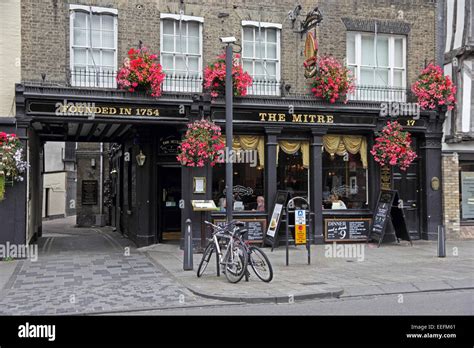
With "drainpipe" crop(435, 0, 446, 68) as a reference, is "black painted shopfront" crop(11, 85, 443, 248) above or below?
below

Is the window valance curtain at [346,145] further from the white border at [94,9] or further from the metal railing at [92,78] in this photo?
the white border at [94,9]

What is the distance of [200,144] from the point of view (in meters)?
13.6

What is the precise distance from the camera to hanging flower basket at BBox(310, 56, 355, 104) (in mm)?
15008

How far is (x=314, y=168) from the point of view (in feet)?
51.0

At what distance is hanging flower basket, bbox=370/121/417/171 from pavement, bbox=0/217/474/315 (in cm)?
267

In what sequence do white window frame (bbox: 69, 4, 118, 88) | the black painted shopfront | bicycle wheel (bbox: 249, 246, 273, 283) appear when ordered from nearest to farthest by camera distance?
bicycle wheel (bbox: 249, 246, 273, 283) < white window frame (bbox: 69, 4, 118, 88) < the black painted shopfront

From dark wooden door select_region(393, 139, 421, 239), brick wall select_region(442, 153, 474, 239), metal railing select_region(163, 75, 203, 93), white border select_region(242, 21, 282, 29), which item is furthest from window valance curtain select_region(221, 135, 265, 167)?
brick wall select_region(442, 153, 474, 239)

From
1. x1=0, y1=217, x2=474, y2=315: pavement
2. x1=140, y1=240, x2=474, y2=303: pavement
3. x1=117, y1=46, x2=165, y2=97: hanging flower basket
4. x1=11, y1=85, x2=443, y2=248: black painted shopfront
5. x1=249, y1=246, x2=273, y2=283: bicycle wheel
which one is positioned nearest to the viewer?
x1=0, y1=217, x2=474, y2=315: pavement

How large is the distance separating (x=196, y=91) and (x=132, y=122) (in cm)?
205

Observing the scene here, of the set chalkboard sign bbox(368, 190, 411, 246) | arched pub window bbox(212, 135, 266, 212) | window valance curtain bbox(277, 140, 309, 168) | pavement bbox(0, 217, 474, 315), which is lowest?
pavement bbox(0, 217, 474, 315)

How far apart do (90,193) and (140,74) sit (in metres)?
13.0

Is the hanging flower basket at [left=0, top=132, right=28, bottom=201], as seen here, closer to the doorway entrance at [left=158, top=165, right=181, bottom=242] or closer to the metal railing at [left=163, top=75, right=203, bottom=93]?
the metal railing at [left=163, top=75, right=203, bottom=93]

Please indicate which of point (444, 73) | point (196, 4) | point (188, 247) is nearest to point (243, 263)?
point (188, 247)

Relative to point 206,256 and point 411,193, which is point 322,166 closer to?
point 411,193
